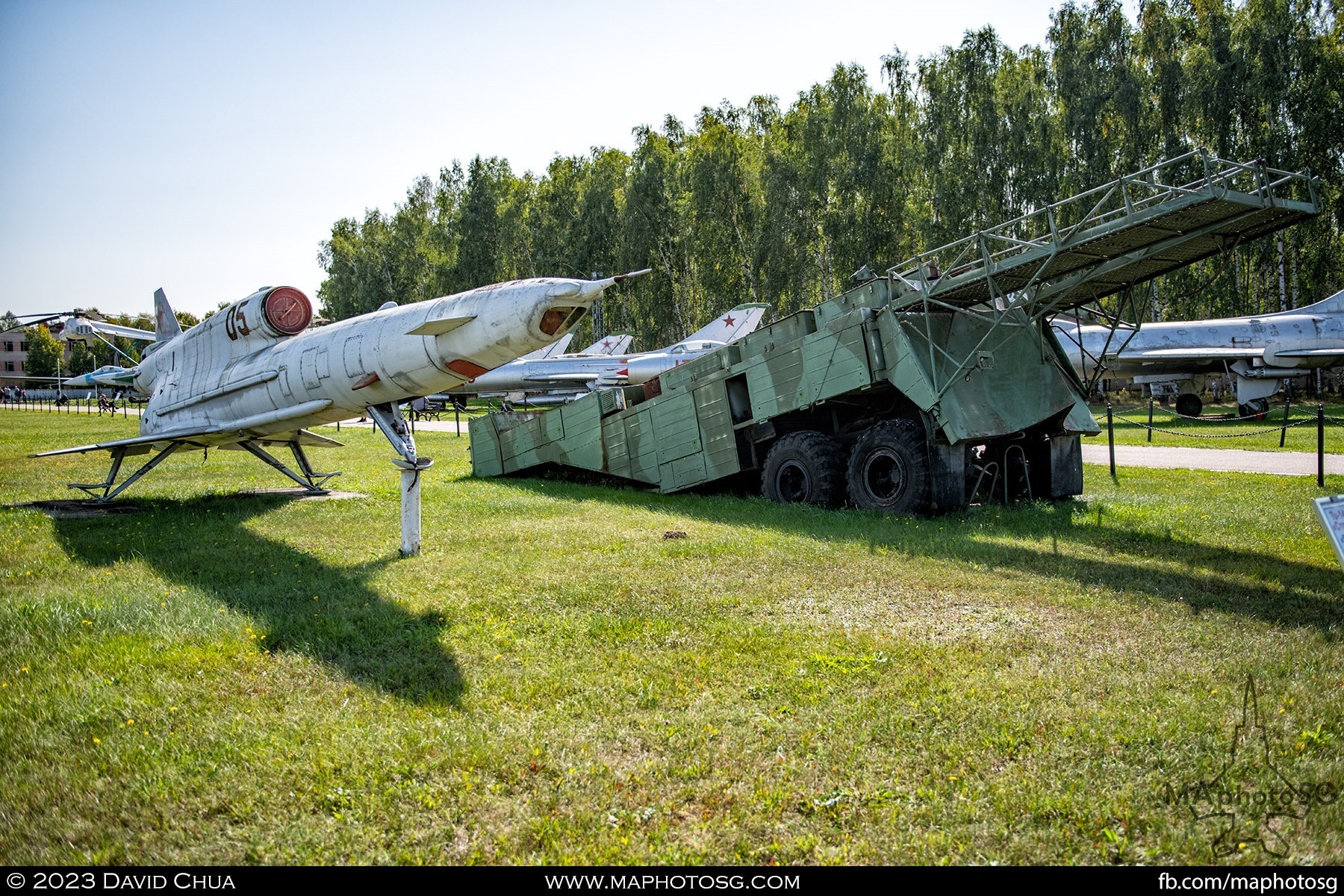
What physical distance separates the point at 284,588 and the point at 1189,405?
27.6 metres

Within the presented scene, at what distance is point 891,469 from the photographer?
425 inches

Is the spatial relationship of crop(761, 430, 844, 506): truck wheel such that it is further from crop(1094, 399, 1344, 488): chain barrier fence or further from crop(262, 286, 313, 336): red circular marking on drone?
crop(262, 286, 313, 336): red circular marking on drone

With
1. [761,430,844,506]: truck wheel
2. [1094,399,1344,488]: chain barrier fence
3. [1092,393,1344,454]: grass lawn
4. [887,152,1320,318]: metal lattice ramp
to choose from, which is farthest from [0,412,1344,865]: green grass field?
[1092,393,1344,454]: grass lawn

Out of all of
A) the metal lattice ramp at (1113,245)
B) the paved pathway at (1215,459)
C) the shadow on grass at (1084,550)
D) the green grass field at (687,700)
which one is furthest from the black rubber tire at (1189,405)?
the green grass field at (687,700)

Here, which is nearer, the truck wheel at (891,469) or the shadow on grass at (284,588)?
the shadow on grass at (284,588)

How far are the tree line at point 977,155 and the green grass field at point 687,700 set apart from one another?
26332 millimetres

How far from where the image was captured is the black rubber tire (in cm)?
2633

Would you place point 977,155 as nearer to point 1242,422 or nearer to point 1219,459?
point 1242,422

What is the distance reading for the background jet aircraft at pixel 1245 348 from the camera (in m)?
23.6

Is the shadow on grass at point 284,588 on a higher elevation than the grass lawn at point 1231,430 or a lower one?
higher

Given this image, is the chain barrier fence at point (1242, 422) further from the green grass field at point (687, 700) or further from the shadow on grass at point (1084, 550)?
the green grass field at point (687, 700)

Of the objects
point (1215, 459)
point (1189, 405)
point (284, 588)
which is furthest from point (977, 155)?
→ point (284, 588)

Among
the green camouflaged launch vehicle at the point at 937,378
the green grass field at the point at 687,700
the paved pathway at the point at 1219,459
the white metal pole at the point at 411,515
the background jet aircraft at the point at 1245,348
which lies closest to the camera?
the green grass field at the point at 687,700
